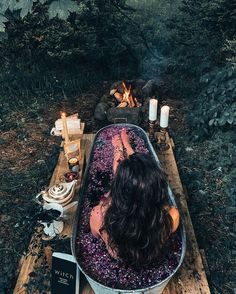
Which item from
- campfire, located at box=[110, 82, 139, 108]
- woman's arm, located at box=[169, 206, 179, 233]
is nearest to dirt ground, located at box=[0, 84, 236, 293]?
campfire, located at box=[110, 82, 139, 108]

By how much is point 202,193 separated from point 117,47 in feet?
14.8

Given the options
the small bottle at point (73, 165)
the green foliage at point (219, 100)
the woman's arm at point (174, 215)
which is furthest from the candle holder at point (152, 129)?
the woman's arm at point (174, 215)

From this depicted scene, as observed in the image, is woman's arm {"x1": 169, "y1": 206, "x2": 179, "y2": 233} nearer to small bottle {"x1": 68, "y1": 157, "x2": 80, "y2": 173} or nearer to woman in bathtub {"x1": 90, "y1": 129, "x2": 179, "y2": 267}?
woman in bathtub {"x1": 90, "y1": 129, "x2": 179, "y2": 267}

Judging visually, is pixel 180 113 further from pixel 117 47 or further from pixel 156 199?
pixel 156 199

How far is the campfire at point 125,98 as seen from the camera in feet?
19.3

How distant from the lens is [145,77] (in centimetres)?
759

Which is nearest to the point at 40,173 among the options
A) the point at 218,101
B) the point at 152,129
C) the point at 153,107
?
the point at 152,129

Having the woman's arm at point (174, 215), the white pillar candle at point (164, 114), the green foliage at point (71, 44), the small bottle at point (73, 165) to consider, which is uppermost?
the green foliage at point (71, 44)

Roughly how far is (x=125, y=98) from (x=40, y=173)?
2.21 meters

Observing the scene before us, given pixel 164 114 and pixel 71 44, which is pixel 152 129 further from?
pixel 71 44

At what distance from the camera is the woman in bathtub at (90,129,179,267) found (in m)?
2.17

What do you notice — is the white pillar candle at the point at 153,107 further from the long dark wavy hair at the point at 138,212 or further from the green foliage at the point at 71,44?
the green foliage at the point at 71,44

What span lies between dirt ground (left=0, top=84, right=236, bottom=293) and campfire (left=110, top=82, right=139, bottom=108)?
63cm

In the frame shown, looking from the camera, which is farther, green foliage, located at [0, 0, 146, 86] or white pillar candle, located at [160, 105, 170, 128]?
green foliage, located at [0, 0, 146, 86]
